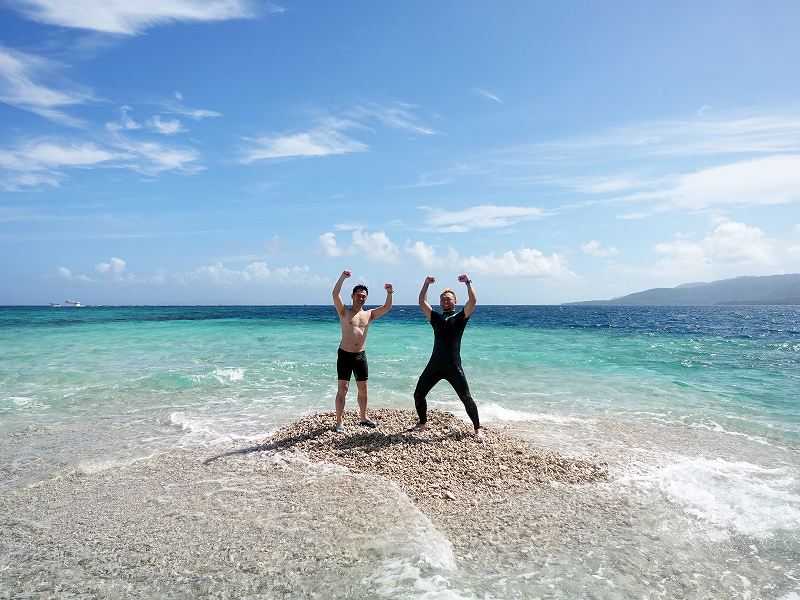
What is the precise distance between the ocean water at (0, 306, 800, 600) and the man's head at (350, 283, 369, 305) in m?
2.70

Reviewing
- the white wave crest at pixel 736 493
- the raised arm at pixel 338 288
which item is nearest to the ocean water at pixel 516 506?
the white wave crest at pixel 736 493

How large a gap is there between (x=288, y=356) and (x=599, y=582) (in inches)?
718

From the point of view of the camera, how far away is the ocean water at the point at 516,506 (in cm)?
429

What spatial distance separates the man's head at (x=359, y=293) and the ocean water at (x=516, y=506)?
8.84ft

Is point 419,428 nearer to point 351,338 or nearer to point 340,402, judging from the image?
point 340,402

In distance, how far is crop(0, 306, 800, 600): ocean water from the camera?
4.29m

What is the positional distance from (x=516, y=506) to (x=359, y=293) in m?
3.97

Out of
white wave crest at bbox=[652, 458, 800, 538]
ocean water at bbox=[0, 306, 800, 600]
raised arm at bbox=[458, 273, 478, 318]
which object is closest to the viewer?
ocean water at bbox=[0, 306, 800, 600]

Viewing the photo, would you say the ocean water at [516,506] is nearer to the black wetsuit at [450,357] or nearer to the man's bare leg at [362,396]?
the man's bare leg at [362,396]

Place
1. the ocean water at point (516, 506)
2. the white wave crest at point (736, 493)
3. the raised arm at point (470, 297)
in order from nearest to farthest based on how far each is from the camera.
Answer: the ocean water at point (516, 506)
the white wave crest at point (736, 493)
the raised arm at point (470, 297)

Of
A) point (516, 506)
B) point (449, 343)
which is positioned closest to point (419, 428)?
point (449, 343)

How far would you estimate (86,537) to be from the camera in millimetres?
4938

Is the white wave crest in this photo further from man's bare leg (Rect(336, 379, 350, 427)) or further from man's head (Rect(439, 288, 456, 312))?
man's bare leg (Rect(336, 379, 350, 427))

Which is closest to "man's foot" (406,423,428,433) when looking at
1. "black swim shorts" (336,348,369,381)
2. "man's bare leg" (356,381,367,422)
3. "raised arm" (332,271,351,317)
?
"man's bare leg" (356,381,367,422)
